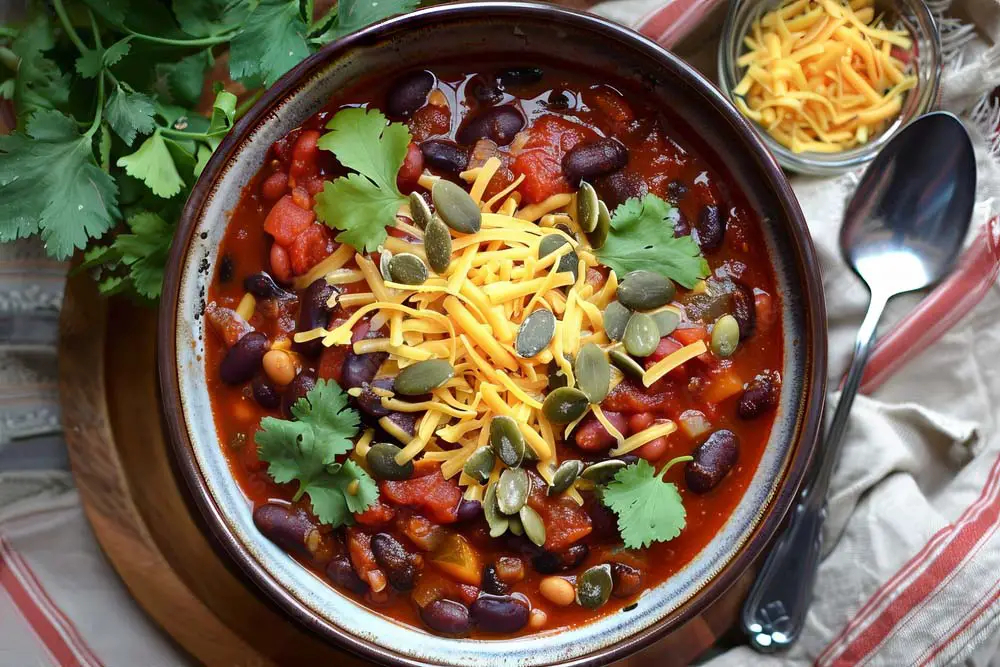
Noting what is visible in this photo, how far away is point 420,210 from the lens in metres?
2.35

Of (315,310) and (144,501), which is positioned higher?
(315,310)

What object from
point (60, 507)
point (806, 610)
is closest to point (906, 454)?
point (806, 610)

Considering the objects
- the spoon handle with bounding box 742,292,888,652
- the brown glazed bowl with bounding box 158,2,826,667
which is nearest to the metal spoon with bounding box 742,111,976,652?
the spoon handle with bounding box 742,292,888,652

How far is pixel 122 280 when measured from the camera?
8.25 feet

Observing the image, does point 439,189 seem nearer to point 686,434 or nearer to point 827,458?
point 686,434

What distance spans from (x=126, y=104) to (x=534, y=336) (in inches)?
48.0

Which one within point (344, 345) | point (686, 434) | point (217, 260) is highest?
point (217, 260)

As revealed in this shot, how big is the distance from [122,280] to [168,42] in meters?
0.64

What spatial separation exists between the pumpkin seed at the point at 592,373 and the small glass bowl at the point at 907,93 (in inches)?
38.9

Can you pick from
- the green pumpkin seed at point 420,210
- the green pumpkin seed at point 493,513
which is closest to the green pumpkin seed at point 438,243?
the green pumpkin seed at point 420,210

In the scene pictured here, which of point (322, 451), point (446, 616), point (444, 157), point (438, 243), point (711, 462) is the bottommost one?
point (446, 616)

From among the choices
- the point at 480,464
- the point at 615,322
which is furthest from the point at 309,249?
the point at 615,322

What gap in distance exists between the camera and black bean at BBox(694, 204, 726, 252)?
94.7 inches

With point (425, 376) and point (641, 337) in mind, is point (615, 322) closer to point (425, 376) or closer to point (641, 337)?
point (641, 337)
